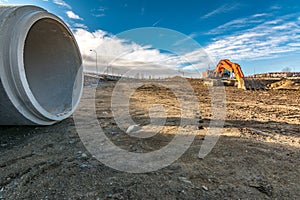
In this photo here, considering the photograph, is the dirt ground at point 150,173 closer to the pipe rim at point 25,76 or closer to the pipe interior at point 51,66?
the pipe rim at point 25,76

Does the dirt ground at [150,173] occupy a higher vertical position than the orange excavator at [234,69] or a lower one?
lower

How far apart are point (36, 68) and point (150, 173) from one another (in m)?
3.32

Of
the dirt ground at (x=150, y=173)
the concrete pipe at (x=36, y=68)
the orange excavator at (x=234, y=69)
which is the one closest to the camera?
the dirt ground at (x=150, y=173)

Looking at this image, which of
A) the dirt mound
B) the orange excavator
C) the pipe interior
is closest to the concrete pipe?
the pipe interior

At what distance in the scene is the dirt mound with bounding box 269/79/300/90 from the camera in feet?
34.4

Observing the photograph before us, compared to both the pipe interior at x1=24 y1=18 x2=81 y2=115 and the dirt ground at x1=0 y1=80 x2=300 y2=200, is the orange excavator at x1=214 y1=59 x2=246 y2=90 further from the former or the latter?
the pipe interior at x1=24 y1=18 x2=81 y2=115

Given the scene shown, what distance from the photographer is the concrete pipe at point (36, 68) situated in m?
2.36

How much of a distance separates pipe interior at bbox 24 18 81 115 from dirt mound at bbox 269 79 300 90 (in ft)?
37.2

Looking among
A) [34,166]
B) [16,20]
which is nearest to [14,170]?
[34,166]

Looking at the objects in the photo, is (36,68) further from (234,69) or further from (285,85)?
(285,85)

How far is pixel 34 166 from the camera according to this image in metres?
1.95

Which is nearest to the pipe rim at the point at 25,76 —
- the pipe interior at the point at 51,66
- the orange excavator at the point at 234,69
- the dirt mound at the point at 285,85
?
the pipe interior at the point at 51,66

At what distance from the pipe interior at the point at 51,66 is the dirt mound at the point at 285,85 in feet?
37.2

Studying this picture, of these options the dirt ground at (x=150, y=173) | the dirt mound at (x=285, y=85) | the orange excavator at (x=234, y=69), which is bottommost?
the dirt ground at (x=150, y=173)
